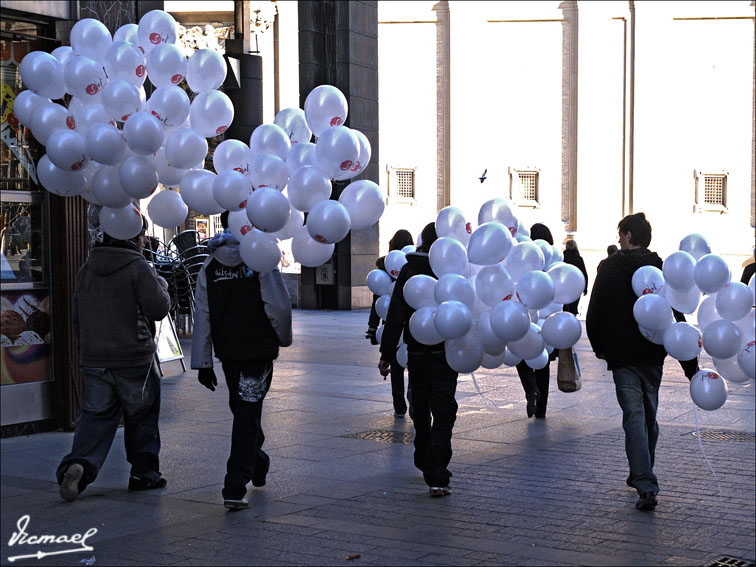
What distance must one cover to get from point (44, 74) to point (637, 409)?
4.67m

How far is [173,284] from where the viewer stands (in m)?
16.8

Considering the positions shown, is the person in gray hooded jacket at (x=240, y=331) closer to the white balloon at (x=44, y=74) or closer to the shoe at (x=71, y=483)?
the shoe at (x=71, y=483)

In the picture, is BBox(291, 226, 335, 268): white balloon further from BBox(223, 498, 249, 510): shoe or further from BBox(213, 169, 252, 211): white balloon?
BBox(223, 498, 249, 510): shoe

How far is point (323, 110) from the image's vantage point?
7117 mm

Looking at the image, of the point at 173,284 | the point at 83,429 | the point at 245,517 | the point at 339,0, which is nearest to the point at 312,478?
the point at 245,517

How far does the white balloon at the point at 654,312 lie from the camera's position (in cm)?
675

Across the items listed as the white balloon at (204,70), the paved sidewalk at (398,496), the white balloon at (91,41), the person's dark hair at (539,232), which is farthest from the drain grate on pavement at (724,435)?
the white balloon at (91,41)

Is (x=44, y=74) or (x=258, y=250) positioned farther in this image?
(x=44, y=74)

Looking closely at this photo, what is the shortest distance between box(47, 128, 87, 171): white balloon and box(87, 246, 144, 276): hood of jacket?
24.5 inches

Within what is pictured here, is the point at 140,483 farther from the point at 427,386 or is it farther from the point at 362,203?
the point at 362,203

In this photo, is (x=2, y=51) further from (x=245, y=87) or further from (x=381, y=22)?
(x=381, y=22)

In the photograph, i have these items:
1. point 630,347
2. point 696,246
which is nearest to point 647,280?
point 696,246

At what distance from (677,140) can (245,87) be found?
18.9 meters

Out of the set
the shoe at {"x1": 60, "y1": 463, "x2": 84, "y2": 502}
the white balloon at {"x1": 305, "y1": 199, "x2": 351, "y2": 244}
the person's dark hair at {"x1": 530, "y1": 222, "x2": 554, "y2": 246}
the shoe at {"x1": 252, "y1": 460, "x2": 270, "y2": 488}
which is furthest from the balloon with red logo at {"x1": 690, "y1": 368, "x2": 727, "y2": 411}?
the shoe at {"x1": 60, "y1": 463, "x2": 84, "y2": 502}
